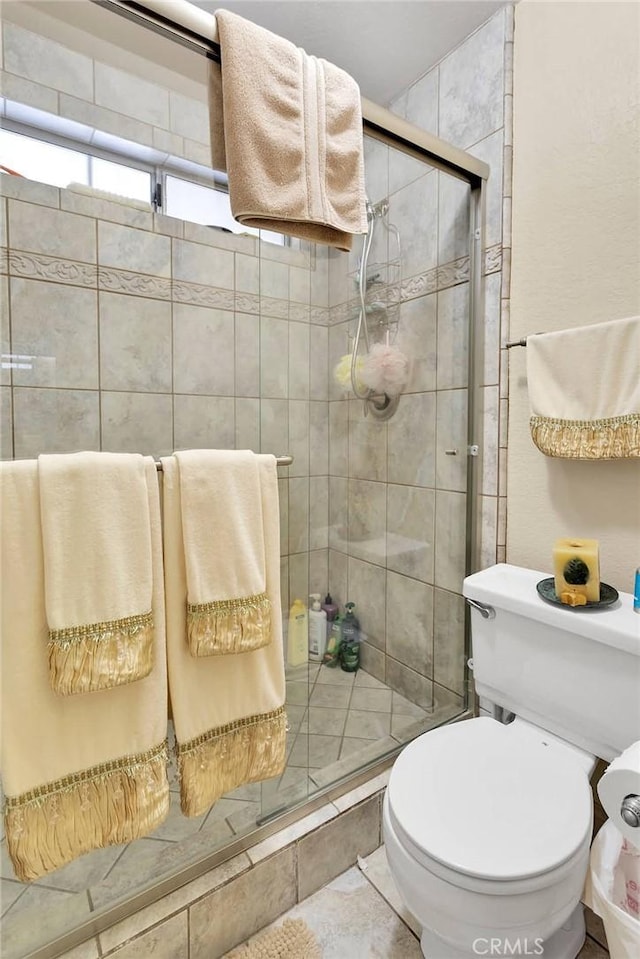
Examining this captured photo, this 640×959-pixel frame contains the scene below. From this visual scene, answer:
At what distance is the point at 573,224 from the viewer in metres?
1.28

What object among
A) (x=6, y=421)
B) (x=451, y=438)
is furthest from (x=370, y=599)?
(x=6, y=421)

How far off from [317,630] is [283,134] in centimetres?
126

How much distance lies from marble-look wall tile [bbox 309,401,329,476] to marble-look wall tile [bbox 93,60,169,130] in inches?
29.8

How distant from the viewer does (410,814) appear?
2.92 feet

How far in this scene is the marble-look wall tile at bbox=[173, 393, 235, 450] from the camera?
1188 mm

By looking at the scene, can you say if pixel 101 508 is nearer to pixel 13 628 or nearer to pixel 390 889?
pixel 13 628

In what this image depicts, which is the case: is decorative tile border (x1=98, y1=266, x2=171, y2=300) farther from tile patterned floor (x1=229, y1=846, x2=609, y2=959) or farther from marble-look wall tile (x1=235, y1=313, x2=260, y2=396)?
tile patterned floor (x1=229, y1=846, x2=609, y2=959)

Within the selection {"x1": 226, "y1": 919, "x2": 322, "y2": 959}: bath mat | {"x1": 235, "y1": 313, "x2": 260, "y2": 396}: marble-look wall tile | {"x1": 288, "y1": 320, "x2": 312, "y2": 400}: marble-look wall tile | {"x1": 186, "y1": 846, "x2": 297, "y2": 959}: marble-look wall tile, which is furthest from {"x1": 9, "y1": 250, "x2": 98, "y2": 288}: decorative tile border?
{"x1": 226, "y1": 919, "x2": 322, "y2": 959}: bath mat

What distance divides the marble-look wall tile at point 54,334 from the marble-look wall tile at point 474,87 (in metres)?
1.26

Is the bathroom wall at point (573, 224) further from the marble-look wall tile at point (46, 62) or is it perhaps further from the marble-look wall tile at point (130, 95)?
the marble-look wall tile at point (46, 62)

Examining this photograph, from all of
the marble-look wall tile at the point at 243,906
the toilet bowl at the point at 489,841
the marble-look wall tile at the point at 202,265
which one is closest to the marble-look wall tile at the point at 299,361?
the marble-look wall tile at the point at 202,265

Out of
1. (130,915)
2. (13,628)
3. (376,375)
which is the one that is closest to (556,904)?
(130,915)

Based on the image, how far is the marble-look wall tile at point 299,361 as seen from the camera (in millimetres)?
1291

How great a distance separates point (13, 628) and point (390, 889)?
1132 mm
